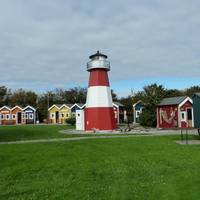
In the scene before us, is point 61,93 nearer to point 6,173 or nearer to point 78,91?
point 78,91

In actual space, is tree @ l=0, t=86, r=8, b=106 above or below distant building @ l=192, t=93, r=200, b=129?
above

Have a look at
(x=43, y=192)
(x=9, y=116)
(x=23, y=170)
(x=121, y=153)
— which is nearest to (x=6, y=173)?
(x=23, y=170)

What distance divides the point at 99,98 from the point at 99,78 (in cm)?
204

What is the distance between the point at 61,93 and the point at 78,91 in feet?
14.1

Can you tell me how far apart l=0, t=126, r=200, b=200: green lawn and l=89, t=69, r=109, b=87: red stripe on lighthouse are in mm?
19361

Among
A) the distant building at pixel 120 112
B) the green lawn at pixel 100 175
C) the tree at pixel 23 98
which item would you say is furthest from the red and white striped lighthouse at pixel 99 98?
the tree at pixel 23 98

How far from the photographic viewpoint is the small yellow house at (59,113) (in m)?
61.0

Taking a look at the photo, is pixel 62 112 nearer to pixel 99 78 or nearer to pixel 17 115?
pixel 17 115

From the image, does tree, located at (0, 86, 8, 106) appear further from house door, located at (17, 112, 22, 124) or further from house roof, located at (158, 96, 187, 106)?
house roof, located at (158, 96, 187, 106)

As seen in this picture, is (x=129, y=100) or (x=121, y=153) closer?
(x=121, y=153)

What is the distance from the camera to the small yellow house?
200 feet

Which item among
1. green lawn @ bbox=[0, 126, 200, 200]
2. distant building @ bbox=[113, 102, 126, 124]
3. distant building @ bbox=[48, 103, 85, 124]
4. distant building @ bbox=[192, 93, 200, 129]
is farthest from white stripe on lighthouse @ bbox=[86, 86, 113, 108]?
distant building @ bbox=[48, 103, 85, 124]

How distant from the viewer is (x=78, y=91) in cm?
7631

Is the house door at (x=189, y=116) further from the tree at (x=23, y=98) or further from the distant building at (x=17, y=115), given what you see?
A: the tree at (x=23, y=98)
